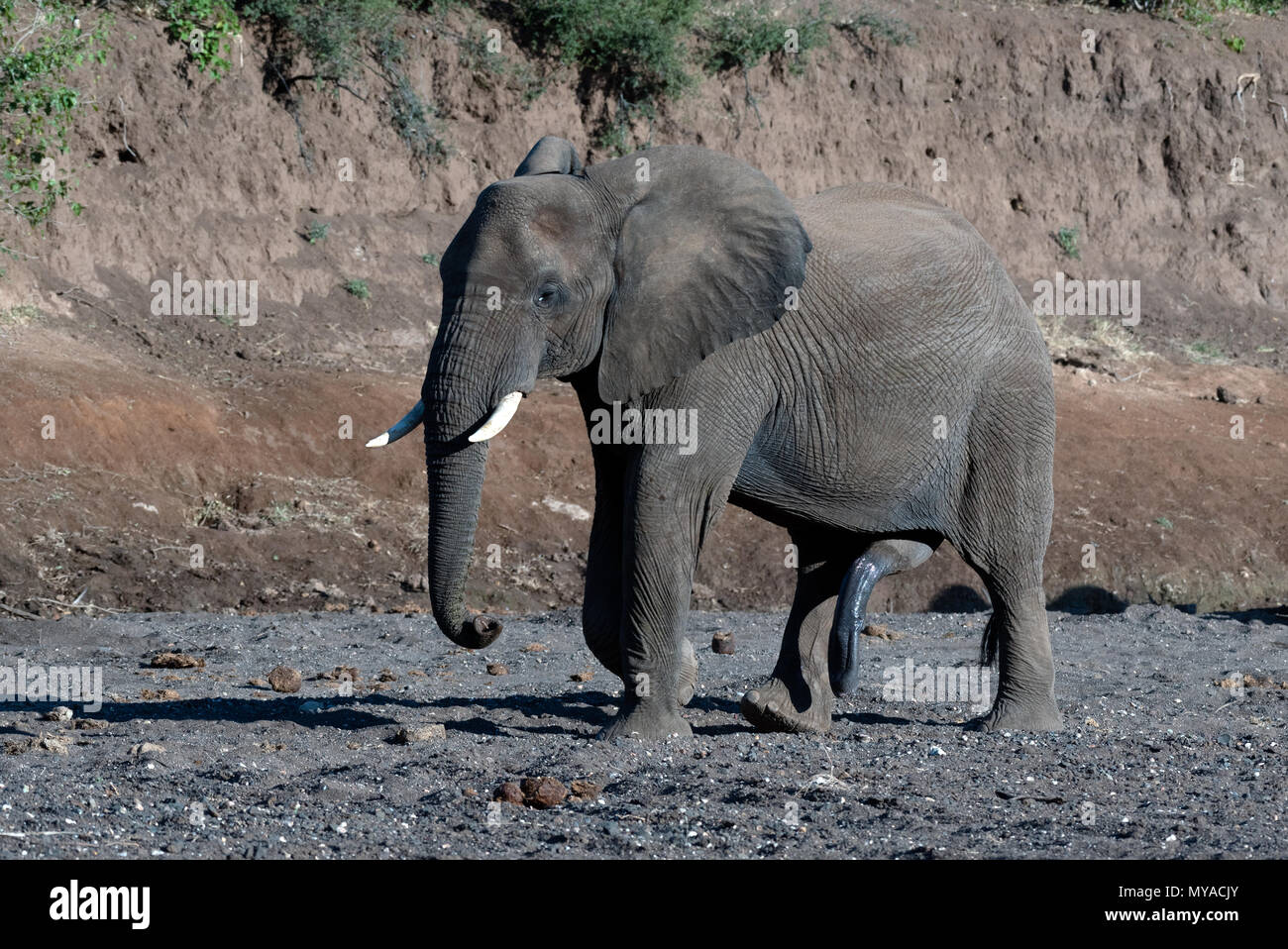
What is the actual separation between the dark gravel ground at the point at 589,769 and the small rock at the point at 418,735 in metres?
0.08

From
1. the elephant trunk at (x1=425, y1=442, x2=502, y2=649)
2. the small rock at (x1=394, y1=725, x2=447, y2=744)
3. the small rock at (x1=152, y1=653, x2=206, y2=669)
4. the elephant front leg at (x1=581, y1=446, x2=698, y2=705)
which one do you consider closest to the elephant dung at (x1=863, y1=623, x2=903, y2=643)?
the elephant front leg at (x1=581, y1=446, x2=698, y2=705)

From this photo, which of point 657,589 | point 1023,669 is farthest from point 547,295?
point 1023,669

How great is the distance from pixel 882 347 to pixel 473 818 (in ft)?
9.47

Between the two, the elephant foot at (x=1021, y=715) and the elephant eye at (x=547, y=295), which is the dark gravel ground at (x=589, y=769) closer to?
the elephant foot at (x=1021, y=715)

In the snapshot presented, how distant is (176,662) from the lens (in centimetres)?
932

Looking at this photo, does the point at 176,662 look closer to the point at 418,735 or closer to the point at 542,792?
the point at 418,735

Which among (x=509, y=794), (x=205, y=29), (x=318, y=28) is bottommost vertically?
(x=509, y=794)

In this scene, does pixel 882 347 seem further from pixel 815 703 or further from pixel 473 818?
pixel 473 818

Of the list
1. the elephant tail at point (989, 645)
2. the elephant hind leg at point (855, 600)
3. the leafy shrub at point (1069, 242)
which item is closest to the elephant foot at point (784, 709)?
the elephant hind leg at point (855, 600)

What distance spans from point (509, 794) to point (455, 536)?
1234mm

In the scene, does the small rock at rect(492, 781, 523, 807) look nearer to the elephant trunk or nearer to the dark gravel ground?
the dark gravel ground

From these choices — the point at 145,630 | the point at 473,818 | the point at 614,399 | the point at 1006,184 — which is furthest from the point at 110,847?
the point at 1006,184

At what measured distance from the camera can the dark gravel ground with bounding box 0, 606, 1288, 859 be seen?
5.33m

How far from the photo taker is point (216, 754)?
256 inches
